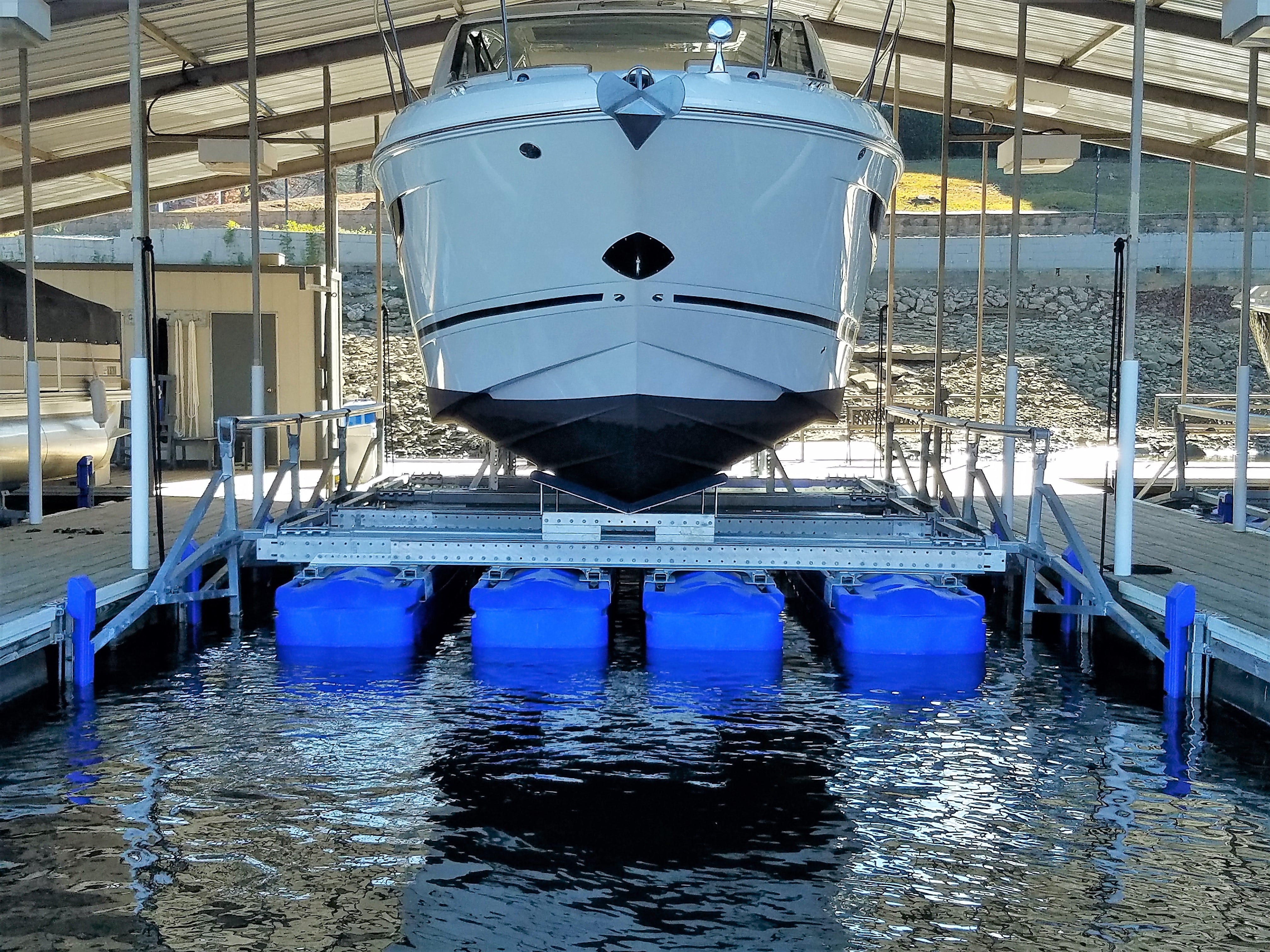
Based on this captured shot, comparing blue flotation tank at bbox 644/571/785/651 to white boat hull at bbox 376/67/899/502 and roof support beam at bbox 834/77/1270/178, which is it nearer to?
white boat hull at bbox 376/67/899/502

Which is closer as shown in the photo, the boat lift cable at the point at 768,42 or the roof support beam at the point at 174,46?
the boat lift cable at the point at 768,42

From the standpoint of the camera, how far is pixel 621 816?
13.2 feet

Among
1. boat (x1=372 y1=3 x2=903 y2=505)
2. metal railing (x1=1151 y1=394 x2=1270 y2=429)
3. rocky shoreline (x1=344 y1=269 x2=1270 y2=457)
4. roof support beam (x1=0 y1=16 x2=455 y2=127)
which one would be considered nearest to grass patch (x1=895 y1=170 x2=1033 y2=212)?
rocky shoreline (x1=344 y1=269 x2=1270 y2=457)

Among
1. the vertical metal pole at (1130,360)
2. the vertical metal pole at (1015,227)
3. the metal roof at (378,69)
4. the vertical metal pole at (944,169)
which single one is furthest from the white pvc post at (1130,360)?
the metal roof at (378,69)

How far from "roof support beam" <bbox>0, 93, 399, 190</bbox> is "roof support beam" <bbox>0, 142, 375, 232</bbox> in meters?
0.75

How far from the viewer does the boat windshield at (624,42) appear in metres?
6.81

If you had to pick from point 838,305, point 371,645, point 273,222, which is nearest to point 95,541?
point 371,645

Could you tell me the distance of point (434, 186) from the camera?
6090 millimetres

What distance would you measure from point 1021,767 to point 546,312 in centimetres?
279

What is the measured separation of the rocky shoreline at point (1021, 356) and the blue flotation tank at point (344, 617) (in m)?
15.5

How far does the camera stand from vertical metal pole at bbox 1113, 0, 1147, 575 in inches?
249

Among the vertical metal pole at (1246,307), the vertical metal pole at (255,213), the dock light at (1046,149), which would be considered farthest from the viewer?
the dock light at (1046,149)

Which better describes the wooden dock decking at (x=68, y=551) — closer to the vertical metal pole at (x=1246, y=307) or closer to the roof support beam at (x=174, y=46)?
the roof support beam at (x=174, y=46)

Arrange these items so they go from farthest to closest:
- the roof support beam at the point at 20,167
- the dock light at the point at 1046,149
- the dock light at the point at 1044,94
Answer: the roof support beam at the point at 20,167
the dock light at the point at 1044,94
the dock light at the point at 1046,149
